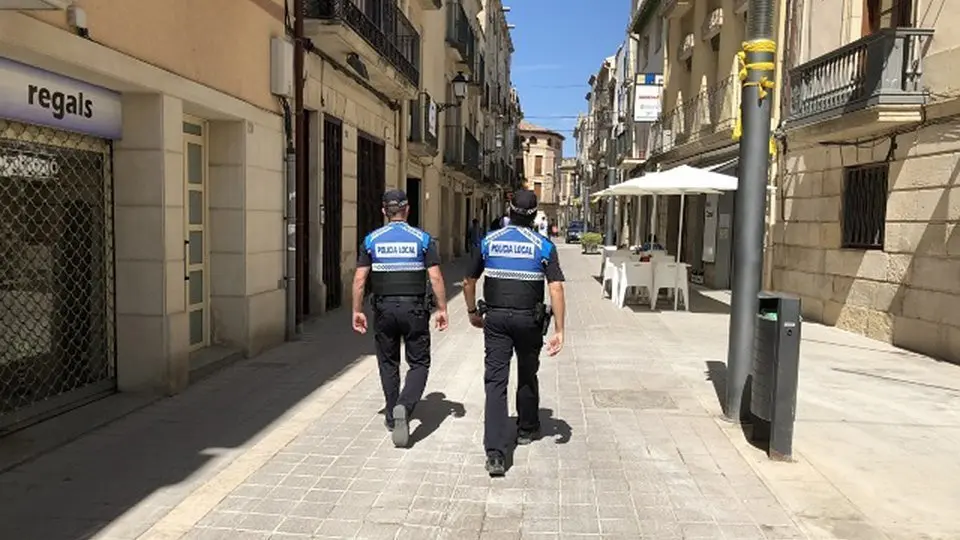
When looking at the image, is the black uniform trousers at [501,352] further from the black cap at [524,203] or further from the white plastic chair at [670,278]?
the white plastic chair at [670,278]

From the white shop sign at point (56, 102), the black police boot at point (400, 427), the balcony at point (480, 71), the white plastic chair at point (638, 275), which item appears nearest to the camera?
the white shop sign at point (56, 102)

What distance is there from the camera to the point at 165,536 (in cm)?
347

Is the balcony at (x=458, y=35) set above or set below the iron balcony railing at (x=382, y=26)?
above

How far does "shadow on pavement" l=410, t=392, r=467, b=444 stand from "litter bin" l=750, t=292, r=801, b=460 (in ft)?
7.60

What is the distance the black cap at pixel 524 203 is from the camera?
14.9 ft

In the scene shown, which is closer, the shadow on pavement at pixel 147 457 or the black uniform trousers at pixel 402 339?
the shadow on pavement at pixel 147 457

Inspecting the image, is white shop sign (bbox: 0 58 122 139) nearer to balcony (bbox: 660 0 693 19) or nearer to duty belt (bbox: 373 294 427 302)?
duty belt (bbox: 373 294 427 302)

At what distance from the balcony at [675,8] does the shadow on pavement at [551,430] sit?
55.3 feet

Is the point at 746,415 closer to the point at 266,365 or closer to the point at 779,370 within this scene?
the point at 779,370

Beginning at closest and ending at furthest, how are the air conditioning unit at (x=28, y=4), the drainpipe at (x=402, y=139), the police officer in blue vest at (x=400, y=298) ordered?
the air conditioning unit at (x=28, y=4), the police officer in blue vest at (x=400, y=298), the drainpipe at (x=402, y=139)

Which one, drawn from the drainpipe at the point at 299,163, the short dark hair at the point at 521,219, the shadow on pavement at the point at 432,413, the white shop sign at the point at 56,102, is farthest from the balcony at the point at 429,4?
the short dark hair at the point at 521,219

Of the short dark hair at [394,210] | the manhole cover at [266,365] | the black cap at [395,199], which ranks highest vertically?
the black cap at [395,199]

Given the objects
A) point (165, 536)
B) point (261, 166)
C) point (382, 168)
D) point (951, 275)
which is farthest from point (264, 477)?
point (382, 168)

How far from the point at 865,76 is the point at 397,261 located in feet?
26.4
